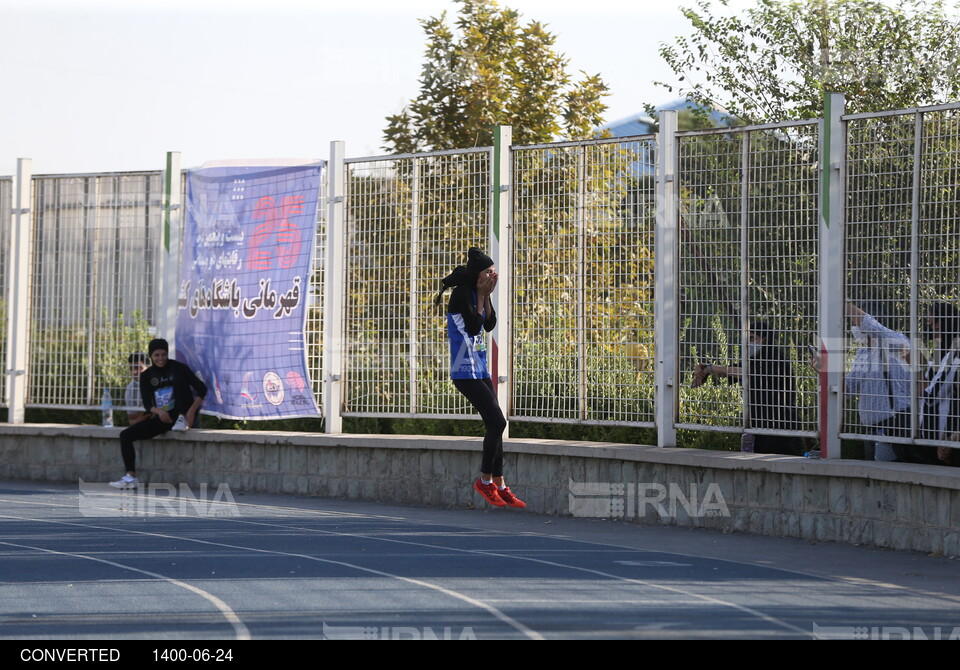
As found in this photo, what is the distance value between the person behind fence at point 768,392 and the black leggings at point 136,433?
271 inches

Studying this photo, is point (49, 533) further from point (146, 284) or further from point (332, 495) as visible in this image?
point (146, 284)

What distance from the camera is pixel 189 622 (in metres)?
7.97

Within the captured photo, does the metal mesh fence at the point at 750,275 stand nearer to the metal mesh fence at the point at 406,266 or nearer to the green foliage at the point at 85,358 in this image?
the metal mesh fence at the point at 406,266

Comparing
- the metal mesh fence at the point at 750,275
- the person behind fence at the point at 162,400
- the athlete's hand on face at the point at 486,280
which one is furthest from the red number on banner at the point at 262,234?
the metal mesh fence at the point at 750,275

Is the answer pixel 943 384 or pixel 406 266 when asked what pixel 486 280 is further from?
pixel 943 384

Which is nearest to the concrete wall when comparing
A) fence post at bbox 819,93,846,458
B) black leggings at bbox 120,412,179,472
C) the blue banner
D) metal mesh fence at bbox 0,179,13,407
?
black leggings at bbox 120,412,179,472

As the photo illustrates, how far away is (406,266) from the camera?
611 inches

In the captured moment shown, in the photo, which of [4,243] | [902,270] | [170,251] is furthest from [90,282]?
[902,270]

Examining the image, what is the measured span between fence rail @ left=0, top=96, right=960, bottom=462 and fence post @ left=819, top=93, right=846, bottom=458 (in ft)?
0.13

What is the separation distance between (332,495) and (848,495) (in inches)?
238

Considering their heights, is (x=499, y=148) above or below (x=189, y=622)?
above

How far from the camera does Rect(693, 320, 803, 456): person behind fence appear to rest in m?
12.4

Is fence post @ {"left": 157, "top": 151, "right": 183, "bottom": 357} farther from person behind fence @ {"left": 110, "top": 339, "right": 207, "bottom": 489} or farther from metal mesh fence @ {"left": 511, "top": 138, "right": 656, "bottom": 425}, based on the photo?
metal mesh fence @ {"left": 511, "top": 138, "right": 656, "bottom": 425}
